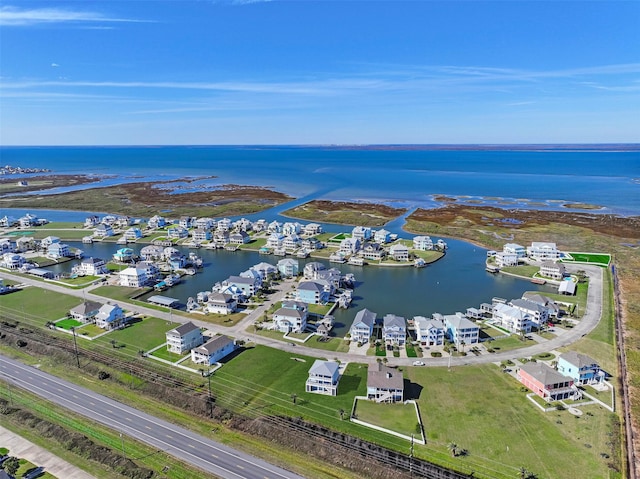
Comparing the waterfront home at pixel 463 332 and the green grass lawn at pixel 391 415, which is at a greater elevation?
the waterfront home at pixel 463 332

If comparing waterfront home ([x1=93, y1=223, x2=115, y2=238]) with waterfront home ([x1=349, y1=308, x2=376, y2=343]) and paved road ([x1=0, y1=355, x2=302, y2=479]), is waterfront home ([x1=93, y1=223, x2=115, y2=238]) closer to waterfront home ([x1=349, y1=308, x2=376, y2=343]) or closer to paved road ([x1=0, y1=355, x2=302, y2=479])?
paved road ([x1=0, y1=355, x2=302, y2=479])

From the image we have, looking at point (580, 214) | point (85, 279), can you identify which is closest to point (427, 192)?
point (580, 214)

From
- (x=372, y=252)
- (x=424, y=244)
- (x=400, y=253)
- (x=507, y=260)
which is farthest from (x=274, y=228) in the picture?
(x=507, y=260)

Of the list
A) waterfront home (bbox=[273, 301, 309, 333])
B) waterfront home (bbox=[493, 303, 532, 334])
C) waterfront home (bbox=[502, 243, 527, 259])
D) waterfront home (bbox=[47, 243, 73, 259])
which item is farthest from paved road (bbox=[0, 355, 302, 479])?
waterfront home (bbox=[502, 243, 527, 259])

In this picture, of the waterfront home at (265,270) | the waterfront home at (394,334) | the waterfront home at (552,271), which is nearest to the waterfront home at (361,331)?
the waterfront home at (394,334)

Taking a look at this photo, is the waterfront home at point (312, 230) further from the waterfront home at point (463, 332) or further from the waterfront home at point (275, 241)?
the waterfront home at point (463, 332)

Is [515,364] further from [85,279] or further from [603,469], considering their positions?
[85,279]
